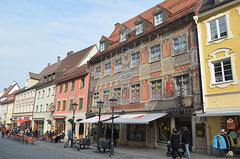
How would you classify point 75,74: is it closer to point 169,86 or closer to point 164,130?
point 164,130

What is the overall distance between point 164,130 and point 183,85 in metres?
3.68

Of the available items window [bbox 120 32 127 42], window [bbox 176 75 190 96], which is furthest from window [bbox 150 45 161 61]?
window [bbox 120 32 127 42]

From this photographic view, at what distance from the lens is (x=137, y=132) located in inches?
671

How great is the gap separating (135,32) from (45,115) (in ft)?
67.1

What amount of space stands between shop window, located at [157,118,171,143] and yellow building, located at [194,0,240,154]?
9.96 feet

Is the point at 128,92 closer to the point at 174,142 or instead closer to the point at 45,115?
the point at 174,142

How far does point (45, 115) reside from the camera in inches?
1237

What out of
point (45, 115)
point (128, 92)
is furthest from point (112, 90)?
point (45, 115)

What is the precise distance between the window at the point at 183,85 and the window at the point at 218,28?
3219 mm

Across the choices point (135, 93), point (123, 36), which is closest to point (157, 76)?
point (135, 93)

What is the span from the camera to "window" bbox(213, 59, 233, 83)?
11906mm

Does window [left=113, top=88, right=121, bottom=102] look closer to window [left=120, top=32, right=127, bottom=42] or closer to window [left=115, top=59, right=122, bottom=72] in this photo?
window [left=115, top=59, right=122, bottom=72]

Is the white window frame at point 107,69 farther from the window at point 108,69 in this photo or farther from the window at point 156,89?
the window at point 156,89

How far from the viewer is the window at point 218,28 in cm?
1260
